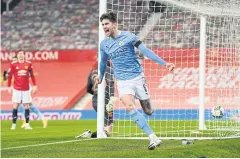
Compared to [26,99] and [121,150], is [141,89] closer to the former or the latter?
[121,150]

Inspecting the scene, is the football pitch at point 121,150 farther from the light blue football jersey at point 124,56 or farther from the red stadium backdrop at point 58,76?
the red stadium backdrop at point 58,76

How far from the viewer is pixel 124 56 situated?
1111 cm

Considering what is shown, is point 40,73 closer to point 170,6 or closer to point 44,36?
point 44,36

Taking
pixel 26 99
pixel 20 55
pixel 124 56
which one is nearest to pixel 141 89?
pixel 124 56

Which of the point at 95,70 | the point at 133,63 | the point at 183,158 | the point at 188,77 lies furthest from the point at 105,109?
the point at 188,77

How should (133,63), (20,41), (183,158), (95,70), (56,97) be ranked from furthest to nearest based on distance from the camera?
(20,41)
(56,97)
(95,70)
(133,63)
(183,158)

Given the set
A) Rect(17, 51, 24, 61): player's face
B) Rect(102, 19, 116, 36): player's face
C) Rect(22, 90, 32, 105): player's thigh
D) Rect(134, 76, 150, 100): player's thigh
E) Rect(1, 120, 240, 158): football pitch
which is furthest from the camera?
Rect(22, 90, 32, 105): player's thigh

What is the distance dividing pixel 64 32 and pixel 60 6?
2.30 m

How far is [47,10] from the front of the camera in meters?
35.4

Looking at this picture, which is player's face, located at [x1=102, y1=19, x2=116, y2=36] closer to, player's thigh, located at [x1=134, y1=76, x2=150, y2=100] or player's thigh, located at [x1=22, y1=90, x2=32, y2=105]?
player's thigh, located at [x1=134, y1=76, x2=150, y2=100]

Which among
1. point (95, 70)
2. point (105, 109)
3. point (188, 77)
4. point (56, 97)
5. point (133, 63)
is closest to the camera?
point (133, 63)

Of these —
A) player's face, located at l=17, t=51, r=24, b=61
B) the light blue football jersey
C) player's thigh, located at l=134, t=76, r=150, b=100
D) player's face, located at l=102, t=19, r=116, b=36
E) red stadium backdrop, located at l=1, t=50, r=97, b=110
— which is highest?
Result: player's face, located at l=102, t=19, r=116, b=36

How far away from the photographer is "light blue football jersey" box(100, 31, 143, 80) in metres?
11.0

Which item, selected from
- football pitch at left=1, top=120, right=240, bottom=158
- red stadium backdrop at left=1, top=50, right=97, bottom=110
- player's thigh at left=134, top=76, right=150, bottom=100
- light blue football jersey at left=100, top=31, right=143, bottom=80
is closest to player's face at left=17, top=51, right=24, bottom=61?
football pitch at left=1, top=120, right=240, bottom=158
